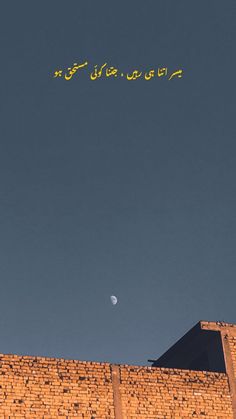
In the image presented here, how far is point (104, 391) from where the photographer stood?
1844 centimetres

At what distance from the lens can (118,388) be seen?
733 inches

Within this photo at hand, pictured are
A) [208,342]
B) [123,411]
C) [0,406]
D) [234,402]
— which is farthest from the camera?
[208,342]

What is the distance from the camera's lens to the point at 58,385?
59.1ft

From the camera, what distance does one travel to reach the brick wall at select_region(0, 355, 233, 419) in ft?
57.8

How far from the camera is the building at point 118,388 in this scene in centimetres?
1766

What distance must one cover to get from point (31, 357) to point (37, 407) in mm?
1263

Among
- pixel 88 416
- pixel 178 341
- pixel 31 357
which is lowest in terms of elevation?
pixel 88 416

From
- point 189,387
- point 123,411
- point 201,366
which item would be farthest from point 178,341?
point 123,411

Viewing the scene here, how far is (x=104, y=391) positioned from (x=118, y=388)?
1.31 ft

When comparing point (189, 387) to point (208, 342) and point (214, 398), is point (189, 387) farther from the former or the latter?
point (208, 342)

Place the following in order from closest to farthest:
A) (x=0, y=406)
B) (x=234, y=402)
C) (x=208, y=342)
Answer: (x=0, y=406) → (x=234, y=402) → (x=208, y=342)

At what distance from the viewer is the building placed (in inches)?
695

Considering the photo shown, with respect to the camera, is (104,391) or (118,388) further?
(118,388)

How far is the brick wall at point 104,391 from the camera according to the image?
17.6 m
